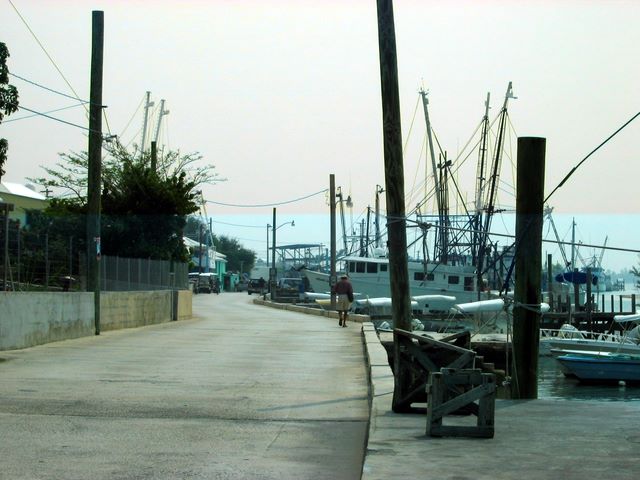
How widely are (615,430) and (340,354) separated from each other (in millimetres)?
11984

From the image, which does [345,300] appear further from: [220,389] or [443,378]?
[443,378]

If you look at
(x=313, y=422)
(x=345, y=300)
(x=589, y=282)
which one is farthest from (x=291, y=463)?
(x=589, y=282)

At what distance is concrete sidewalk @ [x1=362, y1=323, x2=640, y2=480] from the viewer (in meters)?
7.99

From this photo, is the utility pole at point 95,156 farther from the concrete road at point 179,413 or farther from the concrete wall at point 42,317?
the concrete road at point 179,413

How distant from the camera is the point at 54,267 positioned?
24.4 metres

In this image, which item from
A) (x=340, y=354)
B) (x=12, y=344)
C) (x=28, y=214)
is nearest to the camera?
(x=12, y=344)

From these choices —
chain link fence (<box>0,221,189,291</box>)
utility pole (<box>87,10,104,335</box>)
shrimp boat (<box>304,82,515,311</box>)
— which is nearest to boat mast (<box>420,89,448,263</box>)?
shrimp boat (<box>304,82,515,311</box>)

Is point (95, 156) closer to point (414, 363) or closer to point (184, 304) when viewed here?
point (184, 304)

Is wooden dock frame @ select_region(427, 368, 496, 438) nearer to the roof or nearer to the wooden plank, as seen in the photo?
the wooden plank

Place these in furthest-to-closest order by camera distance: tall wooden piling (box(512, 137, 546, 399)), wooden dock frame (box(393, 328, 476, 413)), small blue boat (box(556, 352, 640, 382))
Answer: small blue boat (box(556, 352, 640, 382))
tall wooden piling (box(512, 137, 546, 399))
wooden dock frame (box(393, 328, 476, 413))

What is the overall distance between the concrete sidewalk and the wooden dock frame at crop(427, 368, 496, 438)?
0.12 m

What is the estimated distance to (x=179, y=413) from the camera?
12008 millimetres

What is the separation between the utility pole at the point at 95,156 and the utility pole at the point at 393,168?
11.2 metres

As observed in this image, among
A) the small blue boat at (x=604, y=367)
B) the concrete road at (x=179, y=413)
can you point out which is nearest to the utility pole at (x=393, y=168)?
the concrete road at (x=179, y=413)
